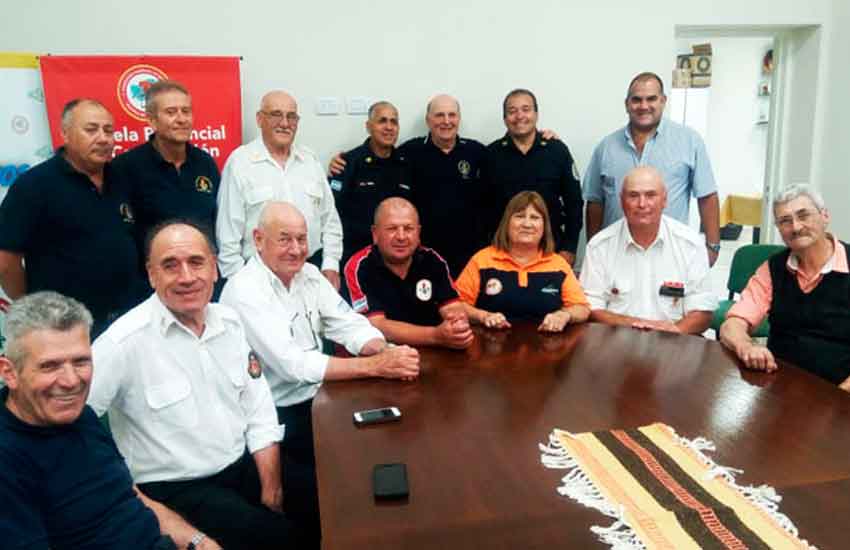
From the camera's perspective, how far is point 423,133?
167 inches

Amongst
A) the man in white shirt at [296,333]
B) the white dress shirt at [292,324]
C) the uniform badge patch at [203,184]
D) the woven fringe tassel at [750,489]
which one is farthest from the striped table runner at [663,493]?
the uniform badge patch at [203,184]

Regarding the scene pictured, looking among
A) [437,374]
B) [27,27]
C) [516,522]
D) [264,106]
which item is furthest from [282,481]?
[27,27]

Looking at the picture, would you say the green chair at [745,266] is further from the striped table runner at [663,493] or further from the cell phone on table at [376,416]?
the cell phone on table at [376,416]

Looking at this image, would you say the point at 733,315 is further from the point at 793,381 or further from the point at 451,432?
the point at 451,432

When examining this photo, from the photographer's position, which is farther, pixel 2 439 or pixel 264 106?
pixel 264 106

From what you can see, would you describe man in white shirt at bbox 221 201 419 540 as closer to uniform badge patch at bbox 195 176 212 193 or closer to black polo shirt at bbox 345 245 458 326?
black polo shirt at bbox 345 245 458 326

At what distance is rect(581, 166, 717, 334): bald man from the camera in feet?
9.04

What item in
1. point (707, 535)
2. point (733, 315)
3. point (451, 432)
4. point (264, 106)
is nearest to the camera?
point (707, 535)

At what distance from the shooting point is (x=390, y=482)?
131 centimetres

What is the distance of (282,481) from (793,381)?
1.54 meters

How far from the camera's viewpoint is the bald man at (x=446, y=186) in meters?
3.72

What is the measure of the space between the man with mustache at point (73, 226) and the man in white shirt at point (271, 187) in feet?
1.89

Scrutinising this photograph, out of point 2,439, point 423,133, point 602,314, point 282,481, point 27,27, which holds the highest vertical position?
point 27,27

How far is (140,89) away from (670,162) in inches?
121
